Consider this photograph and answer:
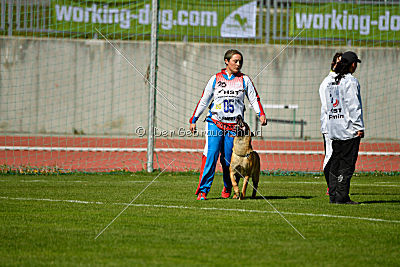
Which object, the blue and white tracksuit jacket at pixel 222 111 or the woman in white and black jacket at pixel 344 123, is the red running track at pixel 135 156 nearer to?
the blue and white tracksuit jacket at pixel 222 111

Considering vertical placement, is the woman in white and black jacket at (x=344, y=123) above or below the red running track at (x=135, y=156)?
above

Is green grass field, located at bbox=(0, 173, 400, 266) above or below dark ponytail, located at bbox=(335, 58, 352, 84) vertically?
below

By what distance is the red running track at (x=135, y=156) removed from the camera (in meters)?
15.8

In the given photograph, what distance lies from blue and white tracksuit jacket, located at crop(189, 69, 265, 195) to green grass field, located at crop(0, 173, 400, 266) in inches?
23.3

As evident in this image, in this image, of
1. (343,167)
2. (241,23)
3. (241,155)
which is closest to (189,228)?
(241,155)

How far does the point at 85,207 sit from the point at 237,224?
2313 mm

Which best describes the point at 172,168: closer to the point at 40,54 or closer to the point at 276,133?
the point at 276,133

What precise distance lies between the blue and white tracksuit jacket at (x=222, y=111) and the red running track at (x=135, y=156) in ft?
18.0

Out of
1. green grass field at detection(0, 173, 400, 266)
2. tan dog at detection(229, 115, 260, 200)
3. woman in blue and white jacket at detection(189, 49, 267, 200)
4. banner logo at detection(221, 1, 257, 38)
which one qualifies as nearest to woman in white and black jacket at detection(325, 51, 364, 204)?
green grass field at detection(0, 173, 400, 266)

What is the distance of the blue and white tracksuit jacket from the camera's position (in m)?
8.98

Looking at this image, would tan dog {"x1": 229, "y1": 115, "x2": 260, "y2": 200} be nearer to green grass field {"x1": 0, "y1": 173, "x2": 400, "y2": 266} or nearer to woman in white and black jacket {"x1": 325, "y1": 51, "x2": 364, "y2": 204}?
green grass field {"x1": 0, "y1": 173, "x2": 400, "y2": 266}

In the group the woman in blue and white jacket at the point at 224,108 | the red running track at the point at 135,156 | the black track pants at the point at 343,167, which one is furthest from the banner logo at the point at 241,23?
the black track pants at the point at 343,167

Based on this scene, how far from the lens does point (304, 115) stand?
78.0 ft

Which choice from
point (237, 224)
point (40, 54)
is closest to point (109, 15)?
point (40, 54)
